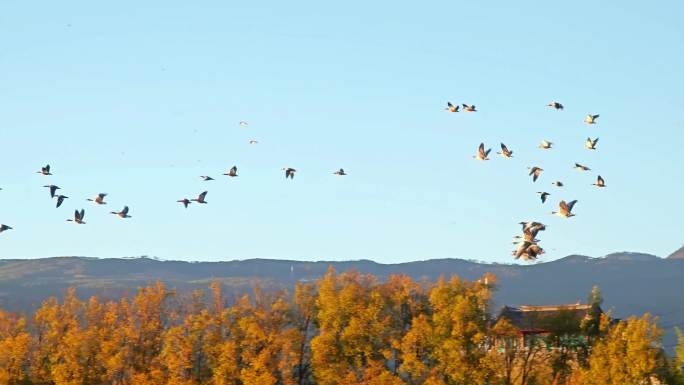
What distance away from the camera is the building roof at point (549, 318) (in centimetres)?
12031

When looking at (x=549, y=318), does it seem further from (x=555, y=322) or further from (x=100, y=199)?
(x=100, y=199)

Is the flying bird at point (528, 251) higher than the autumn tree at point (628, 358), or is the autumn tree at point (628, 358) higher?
the flying bird at point (528, 251)

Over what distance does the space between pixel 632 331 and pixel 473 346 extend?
40.7ft

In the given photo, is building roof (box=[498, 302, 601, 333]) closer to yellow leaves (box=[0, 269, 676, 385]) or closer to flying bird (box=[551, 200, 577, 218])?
yellow leaves (box=[0, 269, 676, 385])

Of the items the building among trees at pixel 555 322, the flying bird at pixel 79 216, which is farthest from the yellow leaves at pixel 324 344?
the flying bird at pixel 79 216

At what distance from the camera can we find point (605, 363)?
327ft

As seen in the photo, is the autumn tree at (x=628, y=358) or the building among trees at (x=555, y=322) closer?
the autumn tree at (x=628, y=358)

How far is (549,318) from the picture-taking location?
125m

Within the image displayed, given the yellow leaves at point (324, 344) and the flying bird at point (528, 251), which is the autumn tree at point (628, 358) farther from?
the flying bird at point (528, 251)

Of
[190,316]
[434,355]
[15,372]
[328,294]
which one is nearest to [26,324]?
[15,372]

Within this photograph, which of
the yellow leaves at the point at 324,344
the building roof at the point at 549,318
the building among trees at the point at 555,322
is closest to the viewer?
the yellow leaves at the point at 324,344

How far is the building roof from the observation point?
120 metres

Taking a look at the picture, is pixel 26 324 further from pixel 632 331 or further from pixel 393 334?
pixel 632 331

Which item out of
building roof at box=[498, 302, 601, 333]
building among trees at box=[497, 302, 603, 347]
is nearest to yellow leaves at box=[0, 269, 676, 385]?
building among trees at box=[497, 302, 603, 347]
